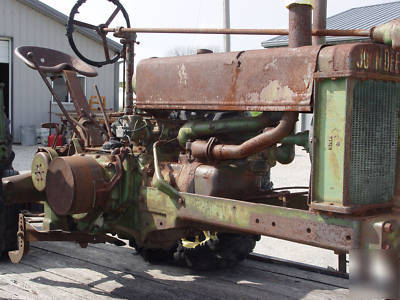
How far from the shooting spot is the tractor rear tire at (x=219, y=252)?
4.12 meters

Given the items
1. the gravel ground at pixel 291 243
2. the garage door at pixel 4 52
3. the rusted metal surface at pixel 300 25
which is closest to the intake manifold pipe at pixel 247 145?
the rusted metal surface at pixel 300 25

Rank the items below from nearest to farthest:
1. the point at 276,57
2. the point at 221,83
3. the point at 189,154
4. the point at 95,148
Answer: the point at 276,57 → the point at 221,83 → the point at 189,154 → the point at 95,148

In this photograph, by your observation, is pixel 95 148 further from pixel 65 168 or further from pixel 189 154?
pixel 189 154

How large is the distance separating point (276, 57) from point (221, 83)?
0.37m

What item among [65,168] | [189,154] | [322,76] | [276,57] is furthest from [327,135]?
[65,168]

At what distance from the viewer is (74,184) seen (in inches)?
128

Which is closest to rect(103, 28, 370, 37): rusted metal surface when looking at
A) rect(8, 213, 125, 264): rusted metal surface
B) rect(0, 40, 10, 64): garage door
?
rect(8, 213, 125, 264): rusted metal surface

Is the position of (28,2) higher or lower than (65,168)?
higher

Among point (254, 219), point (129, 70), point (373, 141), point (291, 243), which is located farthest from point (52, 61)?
point (291, 243)

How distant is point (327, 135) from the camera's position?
96.3 inches

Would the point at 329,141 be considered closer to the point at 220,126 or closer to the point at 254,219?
the point at 254,219

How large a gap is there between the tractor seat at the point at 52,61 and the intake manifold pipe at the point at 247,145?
151 centimetres

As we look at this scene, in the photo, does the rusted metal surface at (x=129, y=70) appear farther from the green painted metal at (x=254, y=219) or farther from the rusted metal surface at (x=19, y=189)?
the rusted metal surface at (x=19, y=189)

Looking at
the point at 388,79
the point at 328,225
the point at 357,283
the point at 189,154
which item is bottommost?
the point at 357,283
